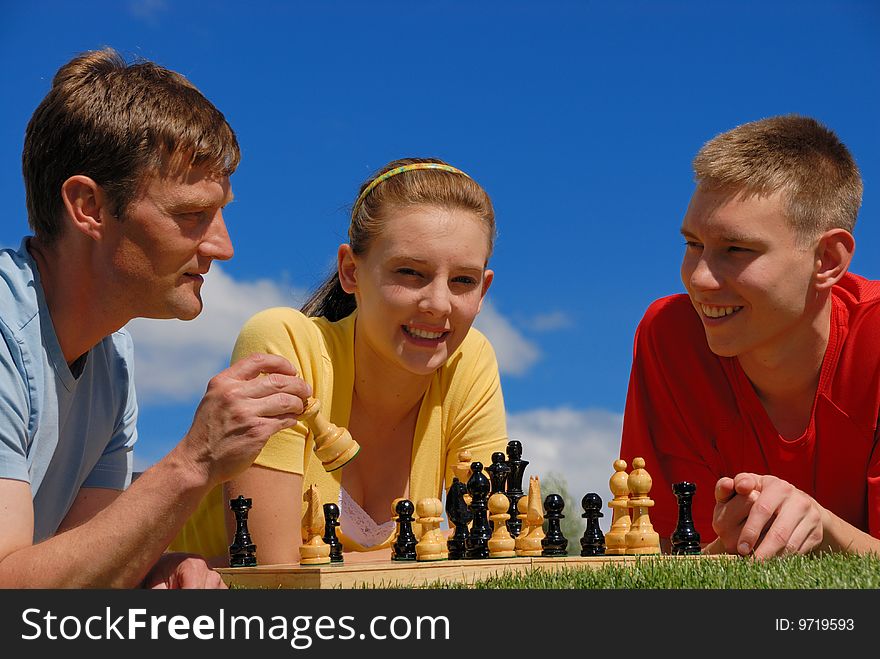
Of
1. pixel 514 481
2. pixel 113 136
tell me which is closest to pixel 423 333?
pixel 514 481

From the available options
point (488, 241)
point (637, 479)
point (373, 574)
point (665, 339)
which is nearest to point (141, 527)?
point (373, 574)

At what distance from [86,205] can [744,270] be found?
2.51 m

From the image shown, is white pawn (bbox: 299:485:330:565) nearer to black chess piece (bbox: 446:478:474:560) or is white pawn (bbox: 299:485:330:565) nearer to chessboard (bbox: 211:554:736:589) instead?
chessboard (bbox: 211:554:736:589)

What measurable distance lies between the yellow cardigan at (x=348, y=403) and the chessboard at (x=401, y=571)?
0.82m

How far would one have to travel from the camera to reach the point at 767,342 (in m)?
4.07

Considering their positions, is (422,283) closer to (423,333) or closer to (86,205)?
(423,333)

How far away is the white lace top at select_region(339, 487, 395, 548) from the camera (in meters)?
3.96

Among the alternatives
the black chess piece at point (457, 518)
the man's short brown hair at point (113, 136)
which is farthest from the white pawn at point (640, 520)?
the man's short brown hair at point (113, 136)

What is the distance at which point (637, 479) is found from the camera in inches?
132

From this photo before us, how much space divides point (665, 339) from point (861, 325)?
82cm

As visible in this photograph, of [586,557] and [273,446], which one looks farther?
[273,446]

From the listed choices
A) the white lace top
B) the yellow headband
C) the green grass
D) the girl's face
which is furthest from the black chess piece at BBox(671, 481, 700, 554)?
the yellow headband
